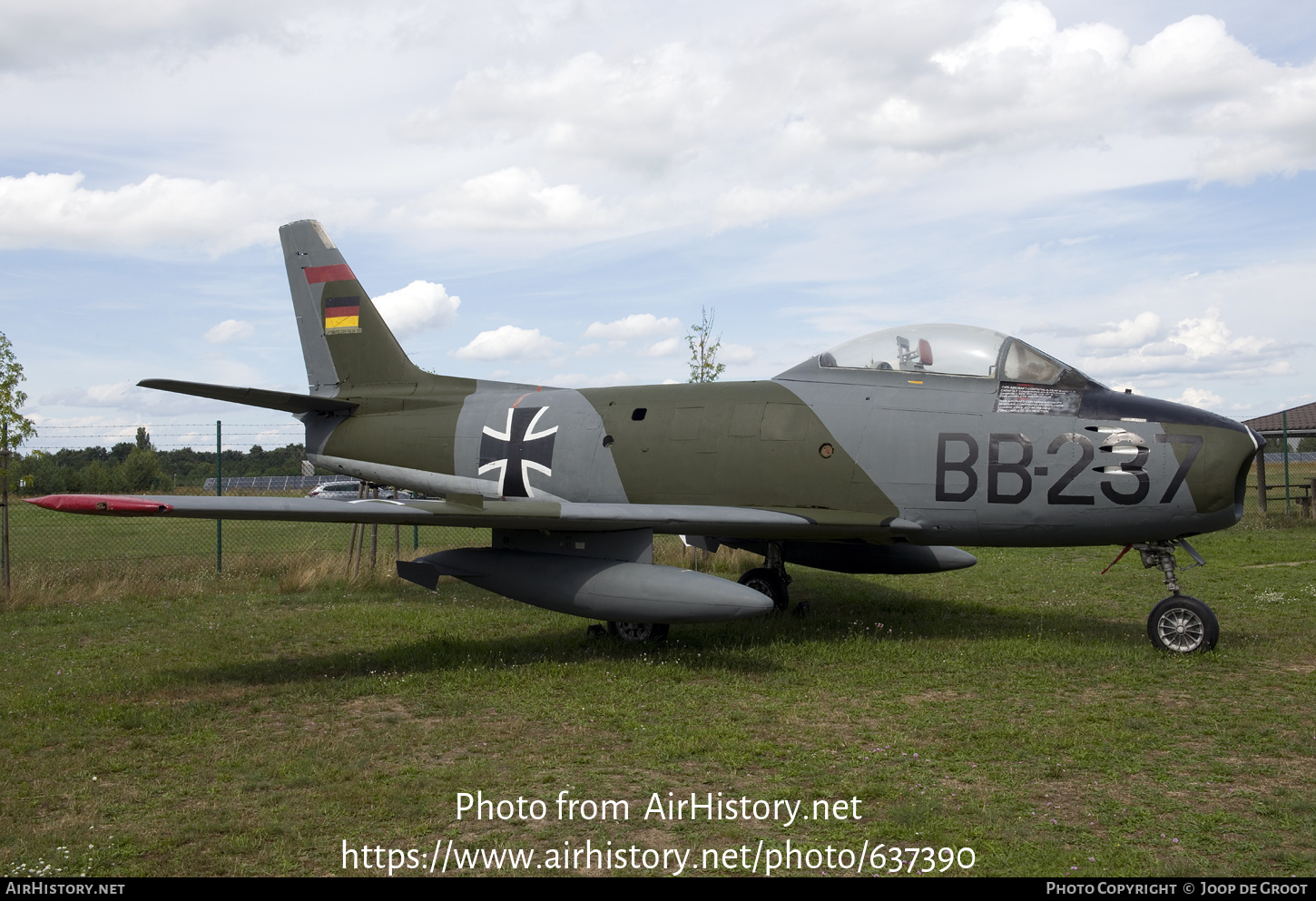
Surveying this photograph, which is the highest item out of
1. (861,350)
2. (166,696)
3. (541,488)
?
(861,350)

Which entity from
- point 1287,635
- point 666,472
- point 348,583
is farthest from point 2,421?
point 1287,635

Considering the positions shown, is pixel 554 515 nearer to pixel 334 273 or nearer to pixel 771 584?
pixel 771 584

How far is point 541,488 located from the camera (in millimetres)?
10031

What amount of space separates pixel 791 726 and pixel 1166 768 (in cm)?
224

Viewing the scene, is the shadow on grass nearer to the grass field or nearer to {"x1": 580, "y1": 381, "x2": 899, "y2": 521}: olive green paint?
the grass field

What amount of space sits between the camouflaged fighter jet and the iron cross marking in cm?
2

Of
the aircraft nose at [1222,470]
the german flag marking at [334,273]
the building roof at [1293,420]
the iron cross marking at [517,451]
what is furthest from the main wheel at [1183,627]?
the building roof at [1293,420]

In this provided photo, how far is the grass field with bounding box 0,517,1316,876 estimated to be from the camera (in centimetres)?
430

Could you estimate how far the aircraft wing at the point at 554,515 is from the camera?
7.22 meters

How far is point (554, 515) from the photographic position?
8.03 meters

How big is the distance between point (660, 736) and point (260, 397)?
24.1 ft

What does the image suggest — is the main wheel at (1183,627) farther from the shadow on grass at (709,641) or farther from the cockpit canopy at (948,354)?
the cockpit canopy at (948,354)

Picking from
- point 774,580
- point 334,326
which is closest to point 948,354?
point 774,580
